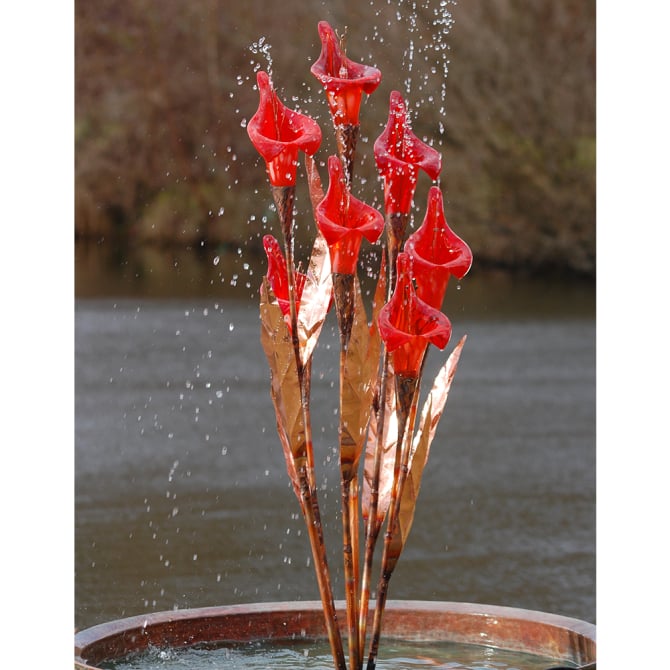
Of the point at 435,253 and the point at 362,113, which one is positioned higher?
the point at 435,253

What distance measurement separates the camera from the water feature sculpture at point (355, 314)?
6.79 ft

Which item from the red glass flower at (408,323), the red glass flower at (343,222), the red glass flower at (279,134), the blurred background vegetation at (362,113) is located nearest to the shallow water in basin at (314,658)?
the red glass flower at (408,323)

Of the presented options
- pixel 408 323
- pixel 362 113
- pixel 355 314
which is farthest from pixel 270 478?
pixel 362 113

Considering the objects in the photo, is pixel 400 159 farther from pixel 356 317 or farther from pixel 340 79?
pixel 356 317

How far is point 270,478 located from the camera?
6.15 meters

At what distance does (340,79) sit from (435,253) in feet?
1.02

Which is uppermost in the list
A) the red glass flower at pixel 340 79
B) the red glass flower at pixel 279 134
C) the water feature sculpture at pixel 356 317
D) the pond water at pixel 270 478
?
the red glass flower at pixel 340 79

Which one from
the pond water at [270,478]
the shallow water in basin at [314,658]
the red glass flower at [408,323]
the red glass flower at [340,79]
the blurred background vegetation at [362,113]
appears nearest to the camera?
the red glass flower at [408,323]

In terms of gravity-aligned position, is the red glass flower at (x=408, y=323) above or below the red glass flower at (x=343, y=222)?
below

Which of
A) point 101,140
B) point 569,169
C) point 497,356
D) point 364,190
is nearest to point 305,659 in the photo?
point 497,356

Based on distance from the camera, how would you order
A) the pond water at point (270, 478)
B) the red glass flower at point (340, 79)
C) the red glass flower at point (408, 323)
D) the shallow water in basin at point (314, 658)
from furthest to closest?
the pond water at point (270, 478), the shallow water in basin at point (314, 658), the red glass flower at point (340, 79), the red glass flower at point (408, 323)

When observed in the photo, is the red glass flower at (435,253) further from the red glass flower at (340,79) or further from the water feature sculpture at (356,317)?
the red glass flower at (340,79)
